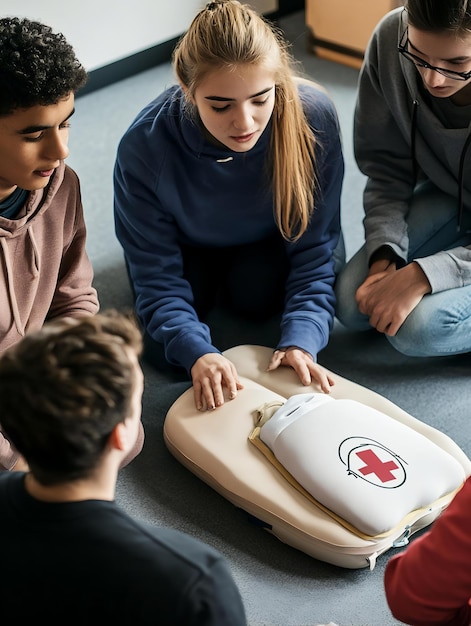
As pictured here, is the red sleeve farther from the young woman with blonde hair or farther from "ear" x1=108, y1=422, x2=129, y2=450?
the young woman with blonde hair

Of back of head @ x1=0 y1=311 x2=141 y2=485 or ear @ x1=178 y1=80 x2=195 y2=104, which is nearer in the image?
back of head @ x1=0 y1=311 x2=141 y2=485

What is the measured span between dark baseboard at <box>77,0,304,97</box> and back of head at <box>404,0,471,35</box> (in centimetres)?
161

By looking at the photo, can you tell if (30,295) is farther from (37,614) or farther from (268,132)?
(37,614)

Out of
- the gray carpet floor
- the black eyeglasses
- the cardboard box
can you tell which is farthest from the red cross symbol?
the cardboard box

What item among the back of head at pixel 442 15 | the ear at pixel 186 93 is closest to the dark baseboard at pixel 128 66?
the ear at pixel 186 93

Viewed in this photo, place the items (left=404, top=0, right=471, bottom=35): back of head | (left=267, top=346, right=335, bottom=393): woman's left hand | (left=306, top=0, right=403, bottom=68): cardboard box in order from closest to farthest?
(left=404, top=0, right=471, bottom=35): back of head
(left=267, top=346, right=335, bottom=393): woman's left hand
(left=306, top=0, right=403, bottom=68): cardboard box

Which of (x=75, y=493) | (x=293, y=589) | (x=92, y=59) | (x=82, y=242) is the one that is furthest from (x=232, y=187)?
(x=92, y=59)

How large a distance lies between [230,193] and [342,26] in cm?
142

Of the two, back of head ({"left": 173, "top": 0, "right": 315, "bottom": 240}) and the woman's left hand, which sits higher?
back of head ({"left": 173, "top": 0, "right": 315, "bottom": 240})

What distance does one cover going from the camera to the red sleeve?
3.03 feet

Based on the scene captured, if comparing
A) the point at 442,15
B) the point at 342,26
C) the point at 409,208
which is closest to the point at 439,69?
the point at 442,15

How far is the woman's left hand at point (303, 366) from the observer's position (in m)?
1.60

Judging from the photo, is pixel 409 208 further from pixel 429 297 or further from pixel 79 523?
pixel 79 523

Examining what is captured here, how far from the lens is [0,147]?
50.1 inches
